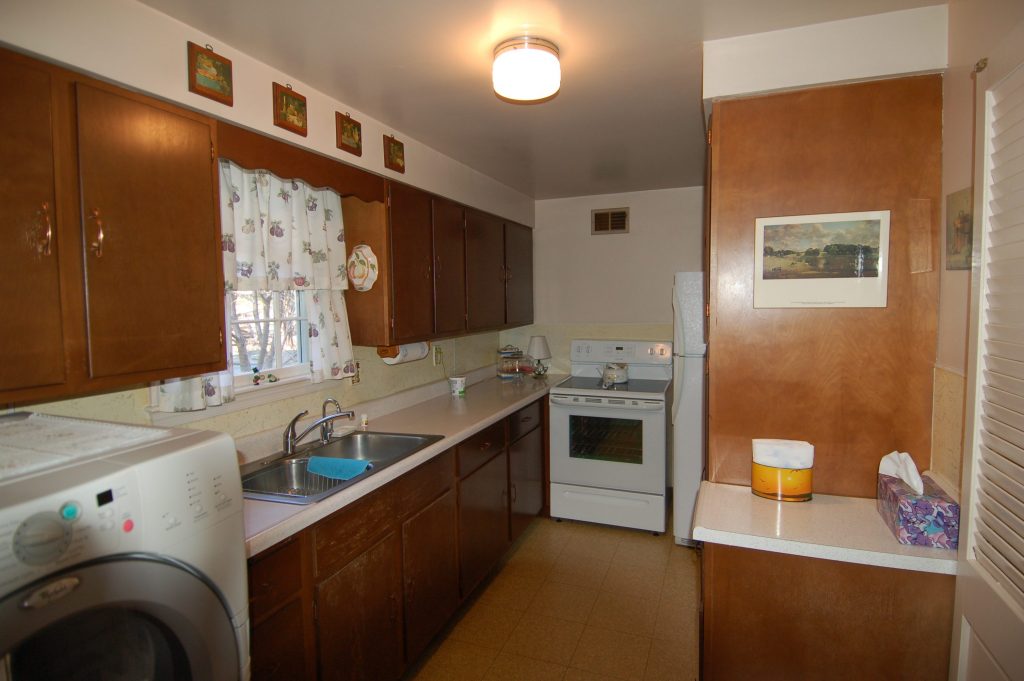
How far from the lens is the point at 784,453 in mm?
1693

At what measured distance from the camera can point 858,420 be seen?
1.73m

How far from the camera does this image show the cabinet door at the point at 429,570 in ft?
7.10

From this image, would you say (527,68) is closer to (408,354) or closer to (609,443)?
(408,354)

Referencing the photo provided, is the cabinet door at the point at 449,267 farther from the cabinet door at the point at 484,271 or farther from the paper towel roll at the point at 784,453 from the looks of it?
the paper towel roll at the point at 784,453

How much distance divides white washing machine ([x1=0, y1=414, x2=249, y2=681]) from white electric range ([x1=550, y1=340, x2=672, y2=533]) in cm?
265

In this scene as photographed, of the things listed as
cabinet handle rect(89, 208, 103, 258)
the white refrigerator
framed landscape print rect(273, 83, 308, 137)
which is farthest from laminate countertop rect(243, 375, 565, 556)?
framed landscape print rect(273, 83, 308, 137)

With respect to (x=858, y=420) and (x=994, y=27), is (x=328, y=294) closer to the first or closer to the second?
(x=858, y=420)

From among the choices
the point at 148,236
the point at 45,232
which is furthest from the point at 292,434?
the point at 45,232

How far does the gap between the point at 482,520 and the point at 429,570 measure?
1.81 ft

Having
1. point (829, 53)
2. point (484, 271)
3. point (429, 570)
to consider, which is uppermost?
point (829, 53)

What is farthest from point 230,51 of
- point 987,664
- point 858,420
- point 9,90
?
point 987,664

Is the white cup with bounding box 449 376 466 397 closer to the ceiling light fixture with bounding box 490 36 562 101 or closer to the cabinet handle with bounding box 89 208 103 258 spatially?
the ceiling light fixture with bounding box 490 36 562 101

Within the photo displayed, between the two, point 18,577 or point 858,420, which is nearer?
point 18,577

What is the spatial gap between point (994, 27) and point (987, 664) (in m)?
1.51
